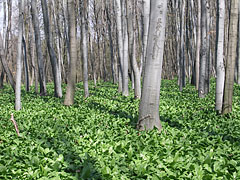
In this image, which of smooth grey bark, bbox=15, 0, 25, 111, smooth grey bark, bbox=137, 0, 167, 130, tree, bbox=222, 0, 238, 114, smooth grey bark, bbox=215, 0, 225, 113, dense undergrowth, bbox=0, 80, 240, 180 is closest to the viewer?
dense undergrowth, bbox=0, 80, 240, 180

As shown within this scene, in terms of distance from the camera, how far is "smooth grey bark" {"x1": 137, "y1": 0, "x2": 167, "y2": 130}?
18.5 ft

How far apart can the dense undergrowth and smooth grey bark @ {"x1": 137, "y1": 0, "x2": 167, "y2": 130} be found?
0.37 metres

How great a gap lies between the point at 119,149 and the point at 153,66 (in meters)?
2.01

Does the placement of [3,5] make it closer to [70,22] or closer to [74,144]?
[70,22]

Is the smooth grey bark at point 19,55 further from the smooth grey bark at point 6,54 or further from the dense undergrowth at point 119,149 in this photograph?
the smooth grey bark at point 6,54

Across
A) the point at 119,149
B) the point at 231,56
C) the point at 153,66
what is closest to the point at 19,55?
the point at 153,66

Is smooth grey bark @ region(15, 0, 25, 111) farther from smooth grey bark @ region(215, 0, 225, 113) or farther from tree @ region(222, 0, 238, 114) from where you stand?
tree @ region(222, 0, 238, 114)

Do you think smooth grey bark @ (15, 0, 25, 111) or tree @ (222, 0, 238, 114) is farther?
smooth grey bark @ (15, 0, 25, 111)

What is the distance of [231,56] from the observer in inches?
270

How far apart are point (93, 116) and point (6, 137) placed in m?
2.39

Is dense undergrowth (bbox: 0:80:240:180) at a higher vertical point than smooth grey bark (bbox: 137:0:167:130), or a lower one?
lower

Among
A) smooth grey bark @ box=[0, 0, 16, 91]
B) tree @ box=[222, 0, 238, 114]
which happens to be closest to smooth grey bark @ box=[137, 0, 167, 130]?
tree @ box=[222, 0, 238, 114]

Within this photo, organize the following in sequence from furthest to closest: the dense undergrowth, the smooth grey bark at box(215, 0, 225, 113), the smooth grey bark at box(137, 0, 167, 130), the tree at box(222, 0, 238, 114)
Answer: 1. the smooth grey bark at box(215, 0, 225, 113)
2. the tree at box(222, 0, 238, 114)
3. the smooth grey bark at box(137, 0, 167, 130)
4. the dense undergrowth

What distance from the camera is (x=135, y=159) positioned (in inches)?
159
